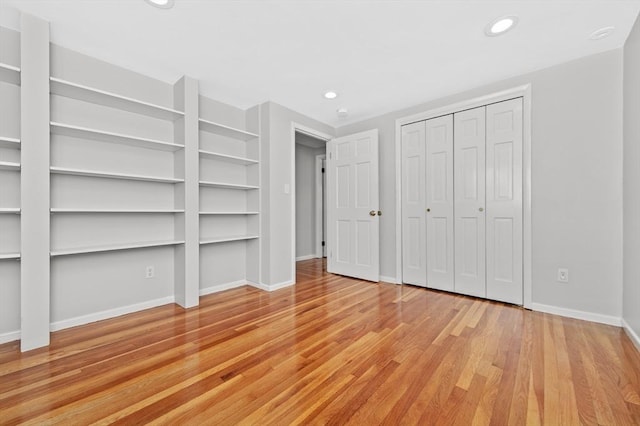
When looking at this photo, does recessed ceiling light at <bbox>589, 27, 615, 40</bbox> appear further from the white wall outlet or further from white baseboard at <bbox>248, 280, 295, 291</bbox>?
white baseboard at <bbox>248, 280, 295, 291</bbox>

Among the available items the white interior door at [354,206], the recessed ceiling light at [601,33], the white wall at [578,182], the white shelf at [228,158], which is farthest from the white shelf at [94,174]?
the recessed ceiling light at [601,33]

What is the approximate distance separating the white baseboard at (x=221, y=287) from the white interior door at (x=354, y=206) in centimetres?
141

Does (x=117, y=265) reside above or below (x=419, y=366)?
above

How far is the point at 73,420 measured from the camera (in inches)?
48.1

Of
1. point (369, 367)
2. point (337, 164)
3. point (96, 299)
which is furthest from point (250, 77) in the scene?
point (369, 367)

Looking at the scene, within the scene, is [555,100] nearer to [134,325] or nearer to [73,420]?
[73,420]

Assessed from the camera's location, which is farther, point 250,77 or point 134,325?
point 250,77

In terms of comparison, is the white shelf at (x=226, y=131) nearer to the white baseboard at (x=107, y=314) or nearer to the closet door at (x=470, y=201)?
the white baseboard at (x=107, y=314)

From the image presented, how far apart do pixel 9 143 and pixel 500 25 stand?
3657mm

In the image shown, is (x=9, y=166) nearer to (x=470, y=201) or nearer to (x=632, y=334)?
(x=470, y=201)

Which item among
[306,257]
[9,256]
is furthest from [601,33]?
[306,257]

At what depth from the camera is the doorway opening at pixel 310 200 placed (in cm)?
543

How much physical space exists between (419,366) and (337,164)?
9.69ft

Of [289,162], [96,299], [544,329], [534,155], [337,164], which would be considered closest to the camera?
[544,329]
